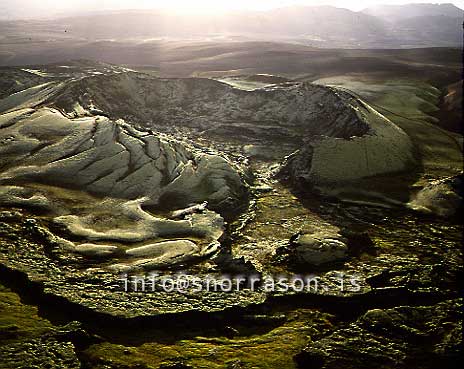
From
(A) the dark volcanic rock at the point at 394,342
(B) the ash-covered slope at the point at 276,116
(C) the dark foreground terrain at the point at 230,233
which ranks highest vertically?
(B) the ash-covered slope at the point at 276,116

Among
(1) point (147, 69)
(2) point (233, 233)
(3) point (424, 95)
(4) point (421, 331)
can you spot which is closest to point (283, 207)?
(2) point (233, 233)

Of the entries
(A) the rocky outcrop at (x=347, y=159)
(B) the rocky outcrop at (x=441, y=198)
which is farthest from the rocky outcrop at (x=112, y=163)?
(B) the rocky outcrop at (x=441, y=198)

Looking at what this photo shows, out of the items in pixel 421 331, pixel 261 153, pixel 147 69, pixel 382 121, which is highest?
pixel 147 69

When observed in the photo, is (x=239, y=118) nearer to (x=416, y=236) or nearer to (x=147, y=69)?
(x=416, y=236)

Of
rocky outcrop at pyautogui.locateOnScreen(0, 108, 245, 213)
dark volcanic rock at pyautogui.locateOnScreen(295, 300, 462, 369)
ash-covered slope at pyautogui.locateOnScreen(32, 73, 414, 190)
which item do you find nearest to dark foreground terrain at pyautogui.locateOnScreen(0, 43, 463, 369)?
dark volcanic rock at pyautogui.locateOnScreen(295, 300, 462, 369)

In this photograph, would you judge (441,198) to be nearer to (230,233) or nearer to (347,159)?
(347,159)

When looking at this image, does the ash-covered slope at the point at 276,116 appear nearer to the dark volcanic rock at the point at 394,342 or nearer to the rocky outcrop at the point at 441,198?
the rocky outcrop at the point at 441,198

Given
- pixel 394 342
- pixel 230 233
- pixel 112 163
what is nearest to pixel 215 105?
pixel 112 163

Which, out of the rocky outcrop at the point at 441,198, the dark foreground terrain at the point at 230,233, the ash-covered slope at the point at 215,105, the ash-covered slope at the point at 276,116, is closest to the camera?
the dark foreground terrain at the point at 230,233

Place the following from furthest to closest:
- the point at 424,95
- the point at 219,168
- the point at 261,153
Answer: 1. the point at 424,95
2. the point at 261,153
3. the point at 219,168
